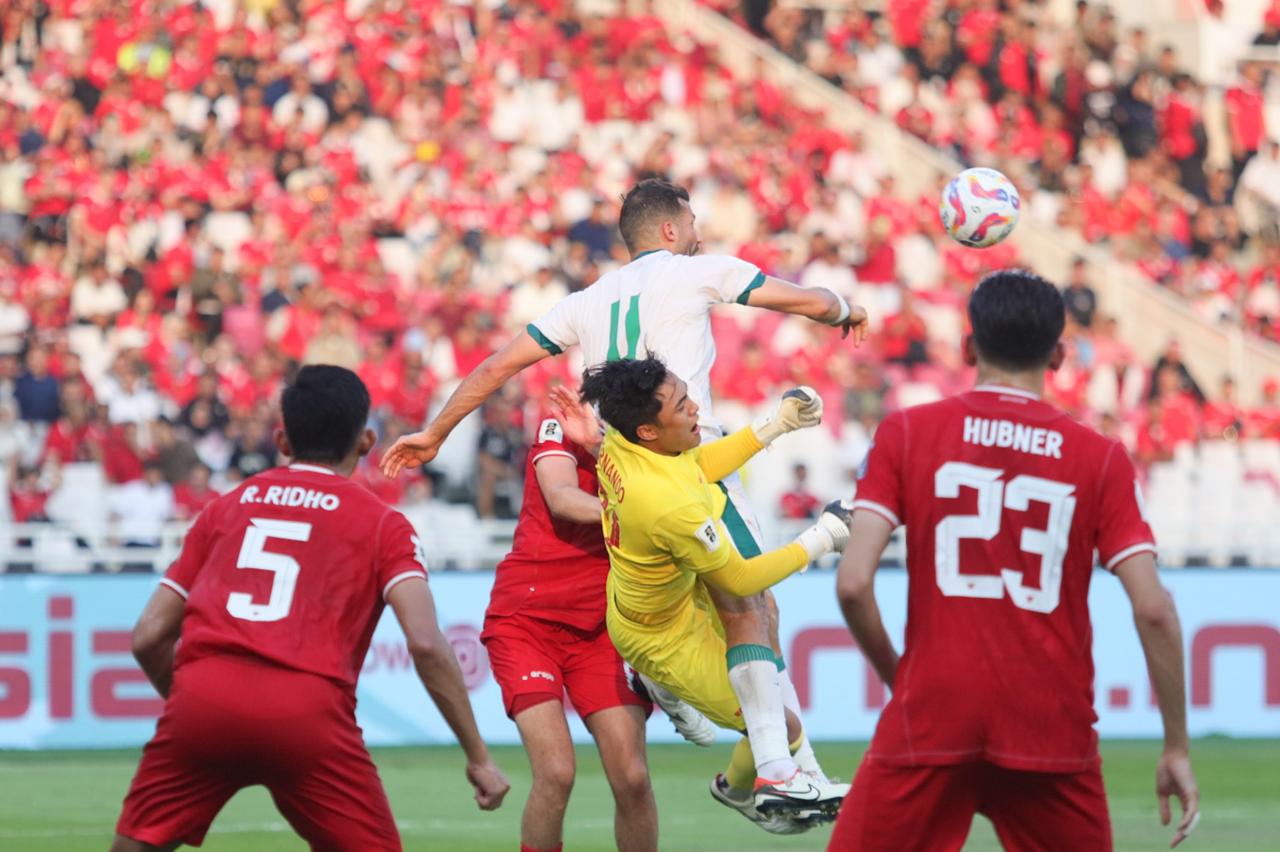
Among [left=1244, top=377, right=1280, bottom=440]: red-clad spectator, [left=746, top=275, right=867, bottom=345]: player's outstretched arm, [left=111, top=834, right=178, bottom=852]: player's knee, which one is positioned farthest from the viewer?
[left=1244, top=377, right=1280, bottom=440]: red-clad spectator

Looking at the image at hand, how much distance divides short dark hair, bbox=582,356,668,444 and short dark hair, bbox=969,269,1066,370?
1.88 metres

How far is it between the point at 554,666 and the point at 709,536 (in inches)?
48.9

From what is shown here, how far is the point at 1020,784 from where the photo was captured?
18.0ft

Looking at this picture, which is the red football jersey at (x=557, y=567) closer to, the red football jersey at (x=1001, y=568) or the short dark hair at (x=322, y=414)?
the short dark hair at (x=322, y=414)

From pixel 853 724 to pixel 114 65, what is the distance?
Answer: 10.8 meters

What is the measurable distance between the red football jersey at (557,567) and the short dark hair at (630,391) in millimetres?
809

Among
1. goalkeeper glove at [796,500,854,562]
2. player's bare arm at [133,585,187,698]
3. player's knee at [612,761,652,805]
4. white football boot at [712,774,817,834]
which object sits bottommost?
white football boot at [712,774,817,834]

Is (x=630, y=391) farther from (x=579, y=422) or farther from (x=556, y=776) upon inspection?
(x=556, y=776)

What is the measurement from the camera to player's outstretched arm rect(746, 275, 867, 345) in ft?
25.5

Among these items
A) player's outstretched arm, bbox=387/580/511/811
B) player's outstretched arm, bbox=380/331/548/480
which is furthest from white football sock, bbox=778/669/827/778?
player's outstretched arm, bbox=387/580/511/811

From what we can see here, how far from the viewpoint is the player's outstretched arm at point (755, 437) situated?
751 centimetres

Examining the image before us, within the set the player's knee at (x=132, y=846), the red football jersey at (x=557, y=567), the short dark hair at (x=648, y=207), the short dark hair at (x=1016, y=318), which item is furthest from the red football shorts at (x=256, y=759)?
the short dark hair at (x=648, y=207)

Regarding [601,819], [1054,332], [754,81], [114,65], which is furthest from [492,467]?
[1054,332]

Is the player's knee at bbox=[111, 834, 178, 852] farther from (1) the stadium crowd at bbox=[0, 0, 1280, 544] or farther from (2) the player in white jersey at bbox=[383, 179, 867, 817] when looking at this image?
(1) the stadium crowd at bbox=[0, 0, 1280, 544]
